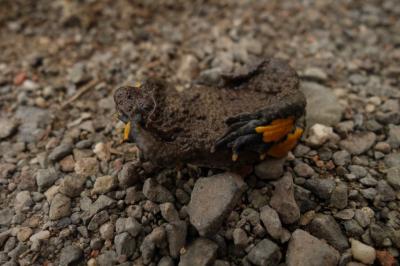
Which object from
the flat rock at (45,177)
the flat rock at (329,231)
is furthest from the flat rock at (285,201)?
the flat rock at (45,177)

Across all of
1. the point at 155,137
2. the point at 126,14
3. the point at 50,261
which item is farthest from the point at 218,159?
the point at 126,14

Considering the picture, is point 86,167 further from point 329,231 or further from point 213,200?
point 329,231

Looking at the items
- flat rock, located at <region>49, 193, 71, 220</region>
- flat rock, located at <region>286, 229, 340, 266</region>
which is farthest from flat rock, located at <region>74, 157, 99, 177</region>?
flat rock, located at <region>286, 229, 340, 266</region>

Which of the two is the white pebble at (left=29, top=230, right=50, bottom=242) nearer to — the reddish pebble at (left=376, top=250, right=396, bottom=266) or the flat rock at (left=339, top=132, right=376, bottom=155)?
the reddish pebble at (left=376, top=250, right=396, bottom=266)

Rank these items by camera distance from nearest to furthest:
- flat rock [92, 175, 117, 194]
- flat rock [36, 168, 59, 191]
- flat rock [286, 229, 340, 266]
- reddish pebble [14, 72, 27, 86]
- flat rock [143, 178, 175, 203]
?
1. flat rock [286, 229, 340, 266]
2. flat rock [143, 178, 175, 203]
3. flat rock [92, 175, 117, 194]
4. flat rock [36, 168, 59, 191]
5. reddish pebble [14, 72, 27, 86]

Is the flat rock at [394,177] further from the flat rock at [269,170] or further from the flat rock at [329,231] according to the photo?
the flat rock at [269,170]

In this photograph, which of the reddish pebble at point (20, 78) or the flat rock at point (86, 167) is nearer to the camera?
the flat rock at point (86, 167)

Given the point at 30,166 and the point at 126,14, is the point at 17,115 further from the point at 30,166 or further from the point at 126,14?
the point at 126,14
